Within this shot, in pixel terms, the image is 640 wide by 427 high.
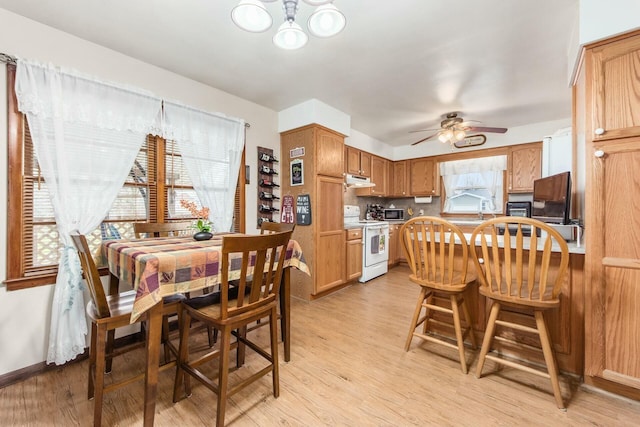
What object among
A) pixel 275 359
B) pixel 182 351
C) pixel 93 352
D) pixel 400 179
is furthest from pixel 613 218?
pixel 400 179

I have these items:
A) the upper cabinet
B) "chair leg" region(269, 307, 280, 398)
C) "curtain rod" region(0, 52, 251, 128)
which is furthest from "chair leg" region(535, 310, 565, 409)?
"curtain rod" region(0, 52, 251, 128)

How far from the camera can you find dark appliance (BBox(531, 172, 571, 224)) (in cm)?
190

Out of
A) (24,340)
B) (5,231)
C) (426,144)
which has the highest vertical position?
(426,144)

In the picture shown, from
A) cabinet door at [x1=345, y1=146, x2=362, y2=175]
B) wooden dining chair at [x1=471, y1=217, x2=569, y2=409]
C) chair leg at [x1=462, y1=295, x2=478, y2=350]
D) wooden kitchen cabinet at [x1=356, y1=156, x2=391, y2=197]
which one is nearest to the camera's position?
wooden dining chair at [x1=471, y1=217, x2=569, y2=409]

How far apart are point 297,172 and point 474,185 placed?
3.43 meters

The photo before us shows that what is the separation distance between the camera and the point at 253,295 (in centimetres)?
146

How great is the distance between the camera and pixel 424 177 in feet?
17.1

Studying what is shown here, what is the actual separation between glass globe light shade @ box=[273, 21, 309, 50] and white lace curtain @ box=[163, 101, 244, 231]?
148 cm

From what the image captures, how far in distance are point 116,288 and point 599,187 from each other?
327cm

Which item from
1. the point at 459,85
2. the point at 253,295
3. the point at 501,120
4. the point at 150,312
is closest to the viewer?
the point at 150,312

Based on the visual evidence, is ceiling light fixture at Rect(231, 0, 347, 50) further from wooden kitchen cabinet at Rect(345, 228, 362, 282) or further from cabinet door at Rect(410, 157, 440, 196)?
cabinet door at Rect(410, 157, 440, 196)

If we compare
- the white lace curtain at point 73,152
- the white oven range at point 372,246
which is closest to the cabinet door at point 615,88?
the white oven range at point 372,246

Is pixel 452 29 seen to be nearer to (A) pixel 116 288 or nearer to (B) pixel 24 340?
(A) pixel 116 288

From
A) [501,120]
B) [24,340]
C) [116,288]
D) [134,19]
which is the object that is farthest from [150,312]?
[501,120]
